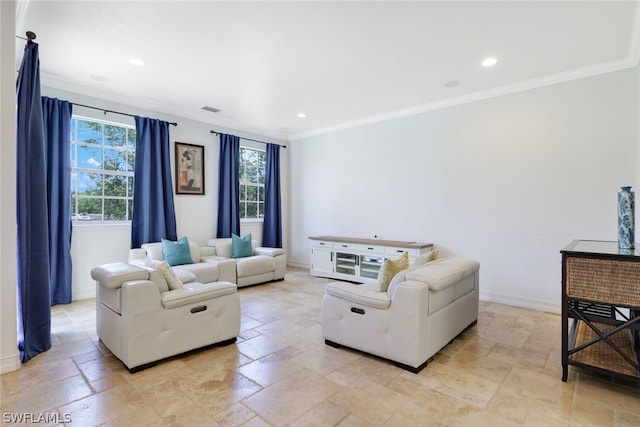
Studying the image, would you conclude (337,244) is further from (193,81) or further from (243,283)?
(193,81)

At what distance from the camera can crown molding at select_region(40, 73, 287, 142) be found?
4189mm

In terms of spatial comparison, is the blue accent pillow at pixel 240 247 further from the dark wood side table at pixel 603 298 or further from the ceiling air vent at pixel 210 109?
the dark wood side table at pixel 603 298

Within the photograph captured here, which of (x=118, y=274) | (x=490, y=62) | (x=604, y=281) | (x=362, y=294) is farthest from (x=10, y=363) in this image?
(x=490, y=62)

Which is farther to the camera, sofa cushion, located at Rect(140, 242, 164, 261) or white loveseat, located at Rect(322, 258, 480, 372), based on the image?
sofa cushion, located at Rect(140, 242, 164, 261)

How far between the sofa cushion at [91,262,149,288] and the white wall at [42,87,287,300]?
220 centimetres

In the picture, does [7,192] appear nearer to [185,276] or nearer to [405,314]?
[185,276]

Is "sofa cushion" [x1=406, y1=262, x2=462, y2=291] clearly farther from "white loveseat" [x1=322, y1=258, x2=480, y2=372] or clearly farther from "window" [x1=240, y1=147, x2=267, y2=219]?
"window" [x1=240, y1=147, x2=267, y2=219]

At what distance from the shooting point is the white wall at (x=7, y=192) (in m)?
2.37

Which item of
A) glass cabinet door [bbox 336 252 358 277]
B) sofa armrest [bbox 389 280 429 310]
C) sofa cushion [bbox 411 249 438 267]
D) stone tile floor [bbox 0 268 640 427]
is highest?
sofa cushion [bbox 411 249 438 267]

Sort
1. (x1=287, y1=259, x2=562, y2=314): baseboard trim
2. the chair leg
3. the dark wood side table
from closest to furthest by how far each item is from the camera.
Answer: the dark wood side table, the chair leg, (x1=287, y1=259, x2=562, y2=314): baseboard trim

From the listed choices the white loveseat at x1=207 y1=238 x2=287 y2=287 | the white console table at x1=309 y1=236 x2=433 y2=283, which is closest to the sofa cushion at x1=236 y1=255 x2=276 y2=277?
the white loveseat at x1=207 y1=238 x2=287 y2=287

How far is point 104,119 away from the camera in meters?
4.70

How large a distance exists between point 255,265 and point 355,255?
5.58 ft

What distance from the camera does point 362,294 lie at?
108 inches
